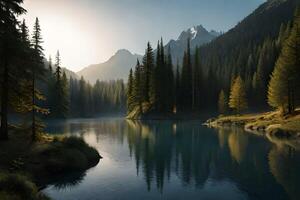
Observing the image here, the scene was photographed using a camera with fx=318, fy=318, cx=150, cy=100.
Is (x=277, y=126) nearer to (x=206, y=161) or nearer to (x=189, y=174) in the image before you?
(x=206, y=161)

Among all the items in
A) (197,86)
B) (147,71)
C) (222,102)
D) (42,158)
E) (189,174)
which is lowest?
(189,174)

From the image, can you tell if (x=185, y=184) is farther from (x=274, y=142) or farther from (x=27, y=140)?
(x=274, y=142)

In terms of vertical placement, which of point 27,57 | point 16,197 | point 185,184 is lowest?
point 185,184

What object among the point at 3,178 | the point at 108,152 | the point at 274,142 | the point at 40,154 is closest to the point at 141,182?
the point at 40,154

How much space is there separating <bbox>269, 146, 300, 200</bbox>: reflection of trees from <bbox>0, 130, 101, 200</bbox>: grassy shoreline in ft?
59.8

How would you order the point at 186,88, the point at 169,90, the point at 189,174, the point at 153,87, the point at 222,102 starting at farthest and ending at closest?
1. the point at 186,88
2. the point at 169,90
3. the point at 153,87
4. the point at 222,102
5. the point at 189,174

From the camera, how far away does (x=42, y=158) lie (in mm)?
28219

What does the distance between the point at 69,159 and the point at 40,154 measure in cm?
278

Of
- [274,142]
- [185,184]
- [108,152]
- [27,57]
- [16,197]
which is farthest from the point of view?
[274,142]

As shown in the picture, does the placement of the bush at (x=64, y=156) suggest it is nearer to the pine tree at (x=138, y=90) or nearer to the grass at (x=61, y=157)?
the grass at (x=61, y=157)

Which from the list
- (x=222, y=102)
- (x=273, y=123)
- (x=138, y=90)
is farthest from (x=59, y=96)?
(x=273, y=123)

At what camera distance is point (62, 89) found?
11500 centimetres

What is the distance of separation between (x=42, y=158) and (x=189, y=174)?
44.8 feet

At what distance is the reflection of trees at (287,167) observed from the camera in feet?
82.2
